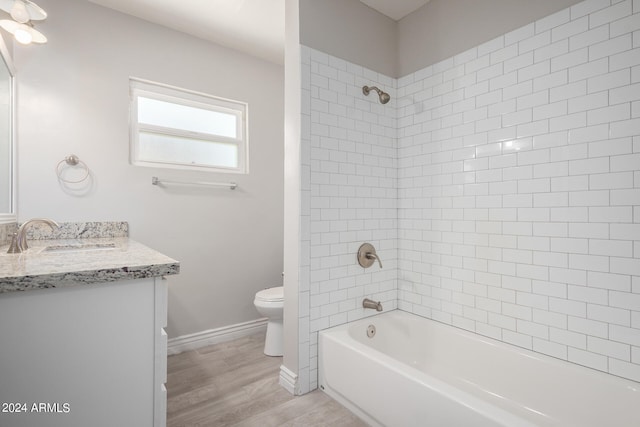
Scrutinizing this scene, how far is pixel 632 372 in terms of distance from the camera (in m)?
1.39

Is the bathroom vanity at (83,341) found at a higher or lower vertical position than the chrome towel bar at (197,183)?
lower

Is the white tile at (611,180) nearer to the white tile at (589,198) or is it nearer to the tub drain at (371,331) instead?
the white tile at (589,198)

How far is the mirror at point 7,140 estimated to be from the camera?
1836mm

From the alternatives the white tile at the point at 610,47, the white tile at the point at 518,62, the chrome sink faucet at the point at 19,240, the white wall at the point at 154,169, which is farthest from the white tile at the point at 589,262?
the chrome sink faucet at the point at 19,240

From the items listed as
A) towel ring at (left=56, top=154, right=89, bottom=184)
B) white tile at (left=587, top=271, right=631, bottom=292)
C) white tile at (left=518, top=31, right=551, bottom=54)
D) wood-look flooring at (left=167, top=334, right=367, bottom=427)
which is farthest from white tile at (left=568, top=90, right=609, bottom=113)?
towel ring at (left=56, top=154, right=89, bottom=184)

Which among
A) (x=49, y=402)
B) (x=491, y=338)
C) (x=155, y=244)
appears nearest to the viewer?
(x=49, y=402)

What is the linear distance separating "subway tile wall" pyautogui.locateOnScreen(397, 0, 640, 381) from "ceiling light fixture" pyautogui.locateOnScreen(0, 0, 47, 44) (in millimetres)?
2302

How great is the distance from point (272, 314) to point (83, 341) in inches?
59.7

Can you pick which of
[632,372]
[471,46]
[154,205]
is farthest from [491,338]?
[154,205]

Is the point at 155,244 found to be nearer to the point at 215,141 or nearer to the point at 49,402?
the point at 215,141

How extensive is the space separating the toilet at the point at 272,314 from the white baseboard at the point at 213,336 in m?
0.43

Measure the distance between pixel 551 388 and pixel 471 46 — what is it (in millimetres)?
1938

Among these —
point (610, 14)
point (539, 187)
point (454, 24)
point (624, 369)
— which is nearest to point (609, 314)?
point (624, 369)

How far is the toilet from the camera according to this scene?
241 cm
